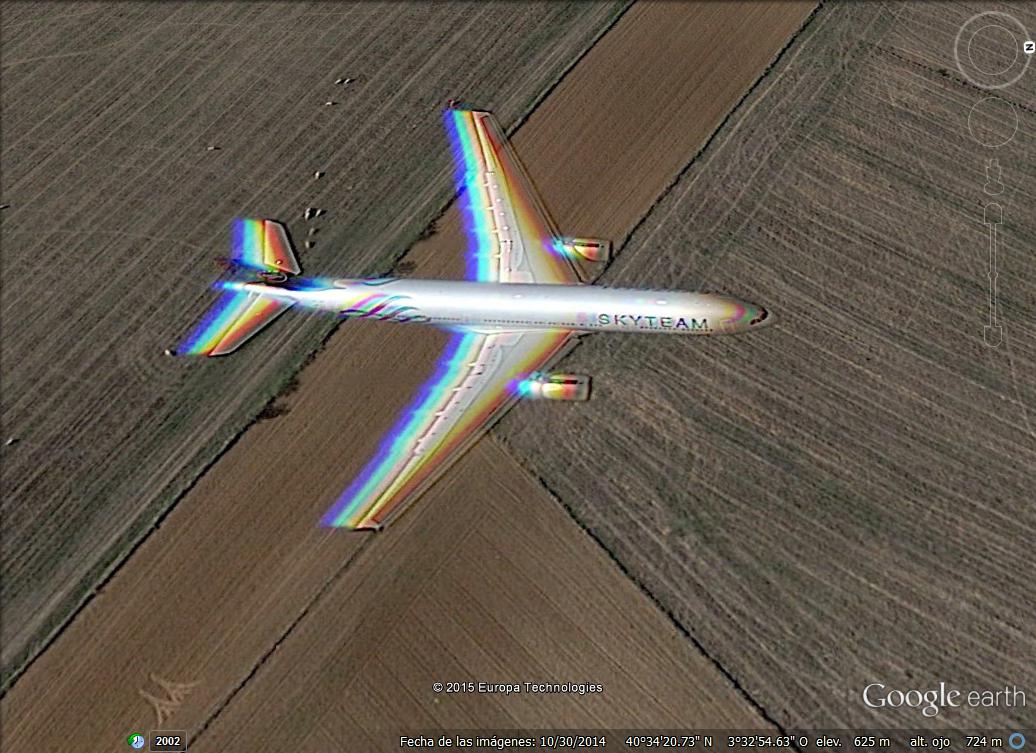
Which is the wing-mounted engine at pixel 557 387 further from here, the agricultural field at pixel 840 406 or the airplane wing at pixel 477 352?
the agricultural field at pixel 840 406

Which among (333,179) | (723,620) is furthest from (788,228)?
(333,179)

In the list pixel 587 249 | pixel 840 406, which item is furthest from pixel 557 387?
pixel 840 406

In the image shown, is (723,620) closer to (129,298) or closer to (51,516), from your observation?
(51,516)

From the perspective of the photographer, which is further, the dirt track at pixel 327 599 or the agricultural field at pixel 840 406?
the dirt track at pixel 327 599

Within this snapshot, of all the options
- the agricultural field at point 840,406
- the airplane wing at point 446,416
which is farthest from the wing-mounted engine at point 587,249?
the airplane wing at point 446,416

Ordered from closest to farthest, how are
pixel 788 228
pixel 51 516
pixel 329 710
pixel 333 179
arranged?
pixel 329 710 < pixel 51 516 < pixel 788 228 < pixel 333 179
